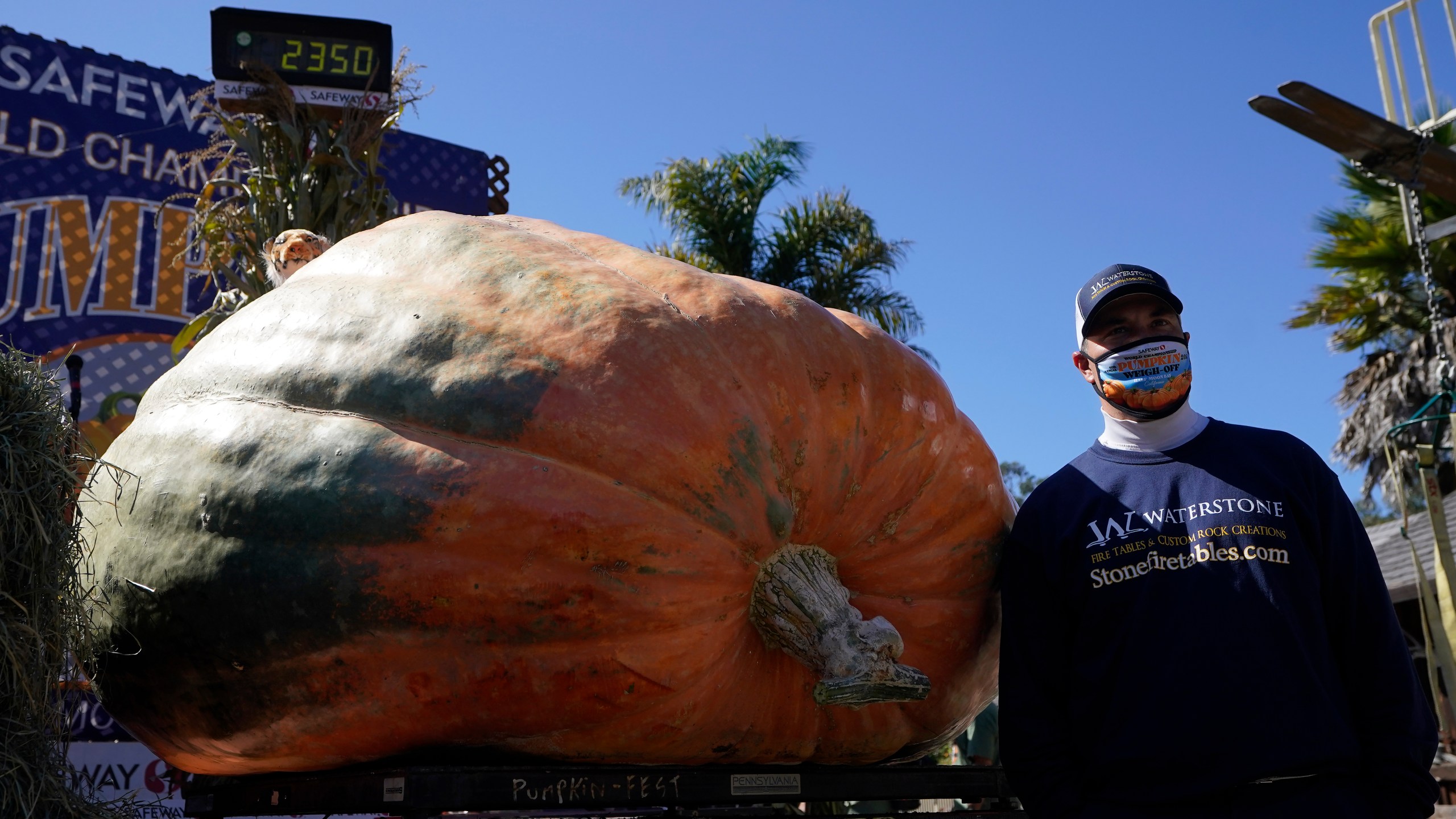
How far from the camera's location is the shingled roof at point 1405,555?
11773mm

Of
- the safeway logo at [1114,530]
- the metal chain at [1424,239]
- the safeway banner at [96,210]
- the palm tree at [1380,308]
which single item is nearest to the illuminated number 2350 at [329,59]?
the safeway banner at [96,210]

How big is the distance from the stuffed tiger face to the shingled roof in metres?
10.1

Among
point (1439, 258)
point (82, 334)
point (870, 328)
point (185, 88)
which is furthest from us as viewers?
point (1439, 258)

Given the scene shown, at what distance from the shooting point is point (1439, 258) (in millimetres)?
14117

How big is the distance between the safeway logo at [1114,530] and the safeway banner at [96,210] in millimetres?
7023

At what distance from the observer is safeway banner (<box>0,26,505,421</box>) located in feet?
27.6

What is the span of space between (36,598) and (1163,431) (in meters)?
2.43

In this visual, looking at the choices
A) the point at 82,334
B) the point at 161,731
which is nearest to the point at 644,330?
A: the point at 161,731

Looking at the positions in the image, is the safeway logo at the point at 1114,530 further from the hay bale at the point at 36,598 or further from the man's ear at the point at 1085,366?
the hay bale at the point at 36,598

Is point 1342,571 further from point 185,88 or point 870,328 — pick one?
point 185,88

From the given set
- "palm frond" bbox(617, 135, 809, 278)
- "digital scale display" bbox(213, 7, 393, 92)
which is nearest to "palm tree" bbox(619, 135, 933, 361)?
"palm frond" bbox(617, 135, 809, 278)

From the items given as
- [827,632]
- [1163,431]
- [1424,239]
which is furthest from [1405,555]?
[827,632]

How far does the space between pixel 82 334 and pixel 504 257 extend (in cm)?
756

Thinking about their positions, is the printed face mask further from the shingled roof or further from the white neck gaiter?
the shingled roof
